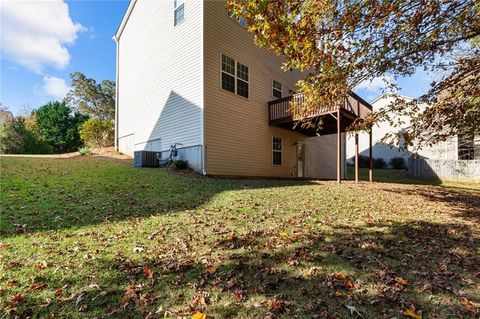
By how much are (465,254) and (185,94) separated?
10.3 m

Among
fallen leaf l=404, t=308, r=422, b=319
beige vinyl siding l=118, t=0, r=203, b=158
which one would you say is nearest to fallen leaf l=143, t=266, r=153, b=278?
fallen leaf l=404, t=308, r=422, b=319

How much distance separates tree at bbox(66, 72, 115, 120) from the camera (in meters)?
35.8

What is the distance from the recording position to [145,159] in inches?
468

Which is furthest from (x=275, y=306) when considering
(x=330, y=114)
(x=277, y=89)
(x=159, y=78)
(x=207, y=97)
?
(x=277, y=89)

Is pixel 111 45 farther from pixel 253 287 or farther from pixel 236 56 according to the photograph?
pixel 253 287

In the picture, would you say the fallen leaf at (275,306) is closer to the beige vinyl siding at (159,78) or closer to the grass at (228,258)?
the grass at (228,258)

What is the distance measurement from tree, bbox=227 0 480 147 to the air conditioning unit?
8016mm

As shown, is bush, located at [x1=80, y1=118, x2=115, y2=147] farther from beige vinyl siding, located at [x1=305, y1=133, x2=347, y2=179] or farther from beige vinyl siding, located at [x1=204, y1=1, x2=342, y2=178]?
beige vinyl siding, located at [x1=305, y1=133, x2=347, y2=179]

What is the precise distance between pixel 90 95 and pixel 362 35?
3745cm

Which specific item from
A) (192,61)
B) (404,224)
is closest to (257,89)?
(192,61)

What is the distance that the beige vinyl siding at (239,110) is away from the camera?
11.3 meters

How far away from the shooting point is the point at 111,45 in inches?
736

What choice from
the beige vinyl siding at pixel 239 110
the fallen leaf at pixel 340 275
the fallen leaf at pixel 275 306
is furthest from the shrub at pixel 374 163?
the fallen leaf at pixel 275 306

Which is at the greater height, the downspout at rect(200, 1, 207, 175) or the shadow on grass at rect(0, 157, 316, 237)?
the downspout at rect(200, 1, 207, 175)
